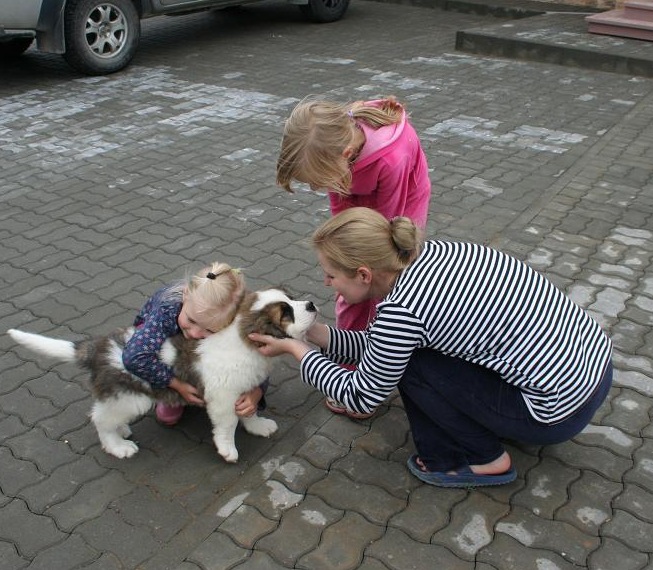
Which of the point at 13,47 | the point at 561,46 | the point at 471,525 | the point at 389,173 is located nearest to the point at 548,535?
the point at 471,525

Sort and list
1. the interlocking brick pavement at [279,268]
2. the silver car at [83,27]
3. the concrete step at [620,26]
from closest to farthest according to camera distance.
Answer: the interlocking brick pavement at [279,268] → the silver car at [83,27] → the concrete step at [620,26]

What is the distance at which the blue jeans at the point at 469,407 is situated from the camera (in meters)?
2.68

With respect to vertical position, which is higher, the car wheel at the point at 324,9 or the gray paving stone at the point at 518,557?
the car wheel at the point at 324,9

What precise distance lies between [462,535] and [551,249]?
2.71m

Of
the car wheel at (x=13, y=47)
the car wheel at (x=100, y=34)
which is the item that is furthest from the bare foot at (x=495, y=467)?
the car wheel at (x=13, y=47)

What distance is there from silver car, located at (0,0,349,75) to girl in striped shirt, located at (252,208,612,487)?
22.3 ft

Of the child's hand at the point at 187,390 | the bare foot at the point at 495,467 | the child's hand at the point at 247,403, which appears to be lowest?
the bare foot at the point at 495,467

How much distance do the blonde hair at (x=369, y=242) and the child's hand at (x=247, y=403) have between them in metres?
0.75

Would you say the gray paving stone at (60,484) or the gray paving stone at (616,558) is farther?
the gray paving stone at (60,484)

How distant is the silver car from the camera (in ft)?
26.1

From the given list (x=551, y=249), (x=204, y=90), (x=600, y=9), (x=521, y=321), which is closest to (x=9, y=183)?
(x=204, y=90)

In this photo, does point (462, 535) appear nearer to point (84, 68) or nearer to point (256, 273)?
point (256, 273)

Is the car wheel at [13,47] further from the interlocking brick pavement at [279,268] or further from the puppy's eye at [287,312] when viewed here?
the puppy's eye at [287,312]

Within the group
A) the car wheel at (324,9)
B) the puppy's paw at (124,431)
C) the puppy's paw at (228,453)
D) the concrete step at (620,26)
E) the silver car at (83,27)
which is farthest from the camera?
the car wheel at (324,9)
